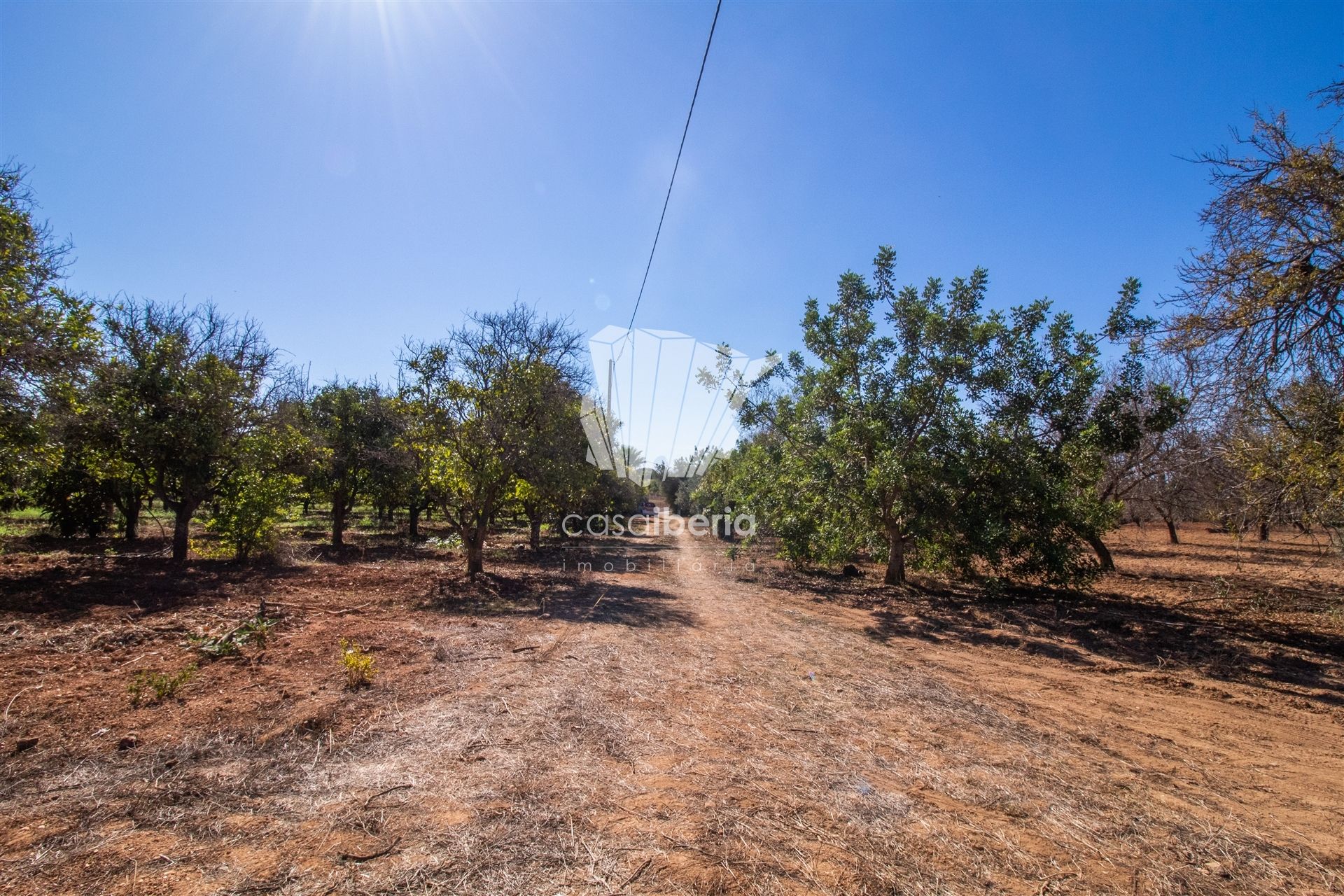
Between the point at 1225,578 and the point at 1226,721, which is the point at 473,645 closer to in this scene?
the point at 1226,721

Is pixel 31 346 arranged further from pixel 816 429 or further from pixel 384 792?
pixel 816 429

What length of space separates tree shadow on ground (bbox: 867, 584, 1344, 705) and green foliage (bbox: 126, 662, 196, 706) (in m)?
8.24

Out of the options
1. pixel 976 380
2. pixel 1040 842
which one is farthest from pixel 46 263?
pixel 976 380

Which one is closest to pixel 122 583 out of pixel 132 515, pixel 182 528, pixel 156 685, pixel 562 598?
pixel 182 528

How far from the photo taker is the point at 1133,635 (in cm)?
841

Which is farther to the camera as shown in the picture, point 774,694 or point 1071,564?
point 1071,564

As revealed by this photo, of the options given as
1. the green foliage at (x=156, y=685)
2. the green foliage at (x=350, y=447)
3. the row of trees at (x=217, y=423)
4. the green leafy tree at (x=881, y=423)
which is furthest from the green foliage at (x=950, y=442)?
the green foliage at (x=350, y=447)

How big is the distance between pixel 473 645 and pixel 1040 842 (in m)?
5.55

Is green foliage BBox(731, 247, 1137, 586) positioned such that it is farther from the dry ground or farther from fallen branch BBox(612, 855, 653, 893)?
fallen branch BBox(612, 855, 653, 893)

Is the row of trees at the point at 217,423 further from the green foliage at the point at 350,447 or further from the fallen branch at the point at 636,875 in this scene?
the fallen branch at the point at 636,875

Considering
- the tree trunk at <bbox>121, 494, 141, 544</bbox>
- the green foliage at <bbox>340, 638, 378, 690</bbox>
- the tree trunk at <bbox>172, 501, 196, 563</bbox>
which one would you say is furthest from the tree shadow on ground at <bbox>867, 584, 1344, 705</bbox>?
the tree trunk at <bbox>121, 494, 141, 544</bbox>

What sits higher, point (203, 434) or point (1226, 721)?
point (203, 434)

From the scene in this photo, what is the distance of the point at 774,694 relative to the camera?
5055mm

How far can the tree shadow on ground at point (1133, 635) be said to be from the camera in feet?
21.9
